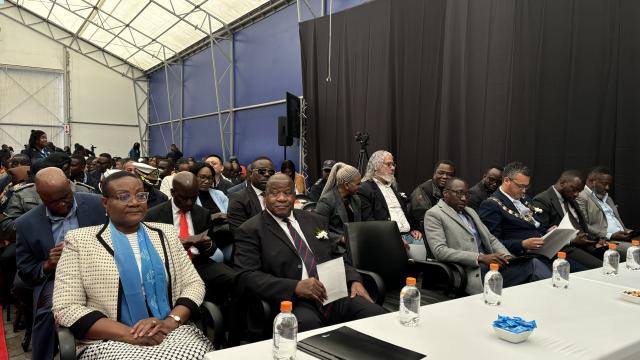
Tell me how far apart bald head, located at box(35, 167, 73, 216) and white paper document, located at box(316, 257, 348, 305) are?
1503 mm

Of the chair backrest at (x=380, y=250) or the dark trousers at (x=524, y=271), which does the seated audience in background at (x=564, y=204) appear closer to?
the dark trousers at (x=524, y=271)

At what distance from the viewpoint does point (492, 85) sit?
559cm

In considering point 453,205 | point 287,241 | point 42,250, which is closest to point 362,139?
point 453,205

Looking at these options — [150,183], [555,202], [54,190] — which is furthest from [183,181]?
[555,202]

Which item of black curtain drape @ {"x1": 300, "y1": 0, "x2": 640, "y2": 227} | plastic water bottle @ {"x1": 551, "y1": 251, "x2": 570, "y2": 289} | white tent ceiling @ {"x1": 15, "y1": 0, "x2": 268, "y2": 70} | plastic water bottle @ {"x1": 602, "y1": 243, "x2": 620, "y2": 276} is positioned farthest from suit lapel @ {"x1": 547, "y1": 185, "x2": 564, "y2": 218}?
white tent ceiling @ {"x1": 15, "y1": 0, "x2": 268, "y2": 70}

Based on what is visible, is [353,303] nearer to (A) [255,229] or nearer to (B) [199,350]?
(A) [255,229]

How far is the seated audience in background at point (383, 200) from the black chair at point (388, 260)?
92 centimetres

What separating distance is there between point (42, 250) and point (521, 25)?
534 centimetres

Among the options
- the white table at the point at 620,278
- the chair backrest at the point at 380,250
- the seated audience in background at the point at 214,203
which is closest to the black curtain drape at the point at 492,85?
the white table at the point at 620,278

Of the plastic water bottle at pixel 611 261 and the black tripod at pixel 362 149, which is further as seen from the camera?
the black tripod at pixel 362 149

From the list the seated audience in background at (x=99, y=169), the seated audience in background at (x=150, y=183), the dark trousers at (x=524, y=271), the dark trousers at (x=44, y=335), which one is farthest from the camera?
the seated audience in background at (x=99, y=169)

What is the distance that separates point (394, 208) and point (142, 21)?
512 inches

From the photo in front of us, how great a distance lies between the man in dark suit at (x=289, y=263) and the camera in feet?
7.42

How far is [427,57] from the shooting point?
6.39 m
